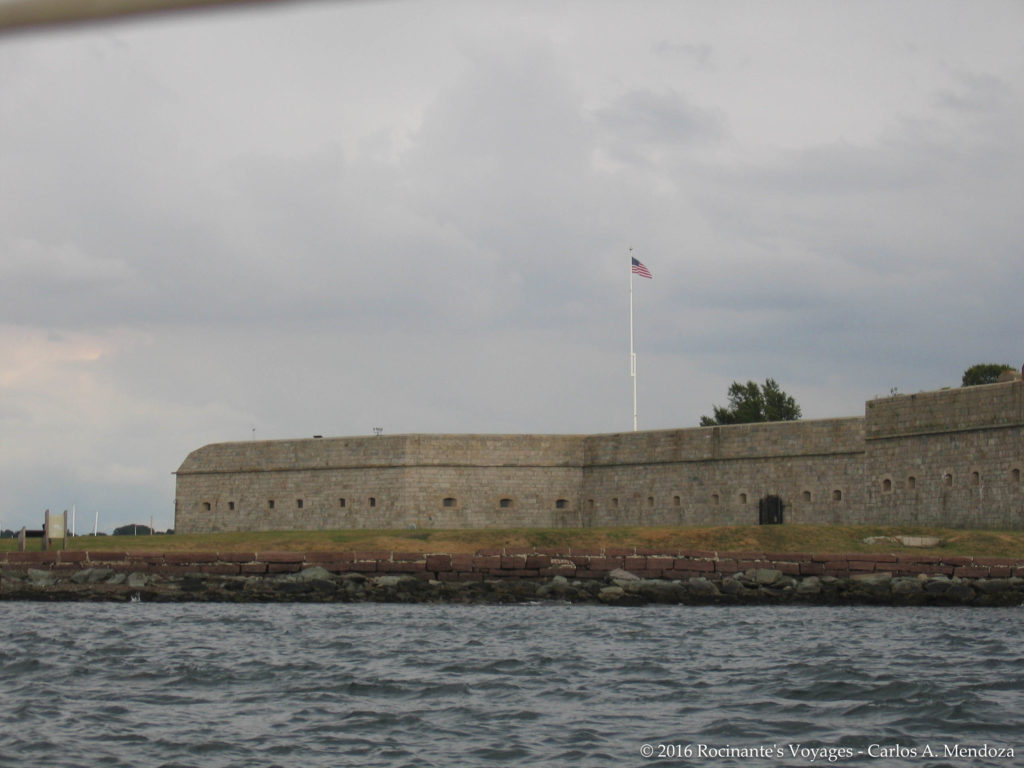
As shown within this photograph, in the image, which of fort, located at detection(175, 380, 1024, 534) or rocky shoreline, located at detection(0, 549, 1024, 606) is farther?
fort, located at detection(175, 380, 1024, 534)

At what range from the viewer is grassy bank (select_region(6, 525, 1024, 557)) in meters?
26.7

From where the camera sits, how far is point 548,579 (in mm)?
22984

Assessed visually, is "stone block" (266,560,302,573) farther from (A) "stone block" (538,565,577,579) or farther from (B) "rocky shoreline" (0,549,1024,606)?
(A) "stone block" (538,565,577,579)

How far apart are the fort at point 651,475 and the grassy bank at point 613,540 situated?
212 centimetres

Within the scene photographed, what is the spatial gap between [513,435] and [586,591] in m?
14.1

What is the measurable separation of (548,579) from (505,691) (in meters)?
11.4

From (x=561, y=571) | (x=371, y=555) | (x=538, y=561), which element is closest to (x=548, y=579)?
(x=561, y=571)


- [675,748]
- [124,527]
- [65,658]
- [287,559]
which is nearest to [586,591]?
[287,559]

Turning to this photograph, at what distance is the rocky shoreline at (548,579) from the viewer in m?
22.0

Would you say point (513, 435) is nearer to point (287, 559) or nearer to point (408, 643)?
point (287, 559)

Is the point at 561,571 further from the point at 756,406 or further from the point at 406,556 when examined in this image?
the point at 756,406

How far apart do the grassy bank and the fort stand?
212cm

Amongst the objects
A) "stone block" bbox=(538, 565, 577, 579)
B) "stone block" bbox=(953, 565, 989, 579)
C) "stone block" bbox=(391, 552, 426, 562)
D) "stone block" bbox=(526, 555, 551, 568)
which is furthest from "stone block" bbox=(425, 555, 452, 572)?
"stone block" bbox=(953, 565, 989, 579)

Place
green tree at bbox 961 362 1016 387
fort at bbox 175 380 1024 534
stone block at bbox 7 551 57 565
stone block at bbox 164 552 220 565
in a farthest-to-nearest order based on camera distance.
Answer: green tree at bbox 961 362 1016 387
fort at bbox 175 380 1024 534
stone block at bbox 7 551 57 565
stone block at bbox 164 552 220 565
